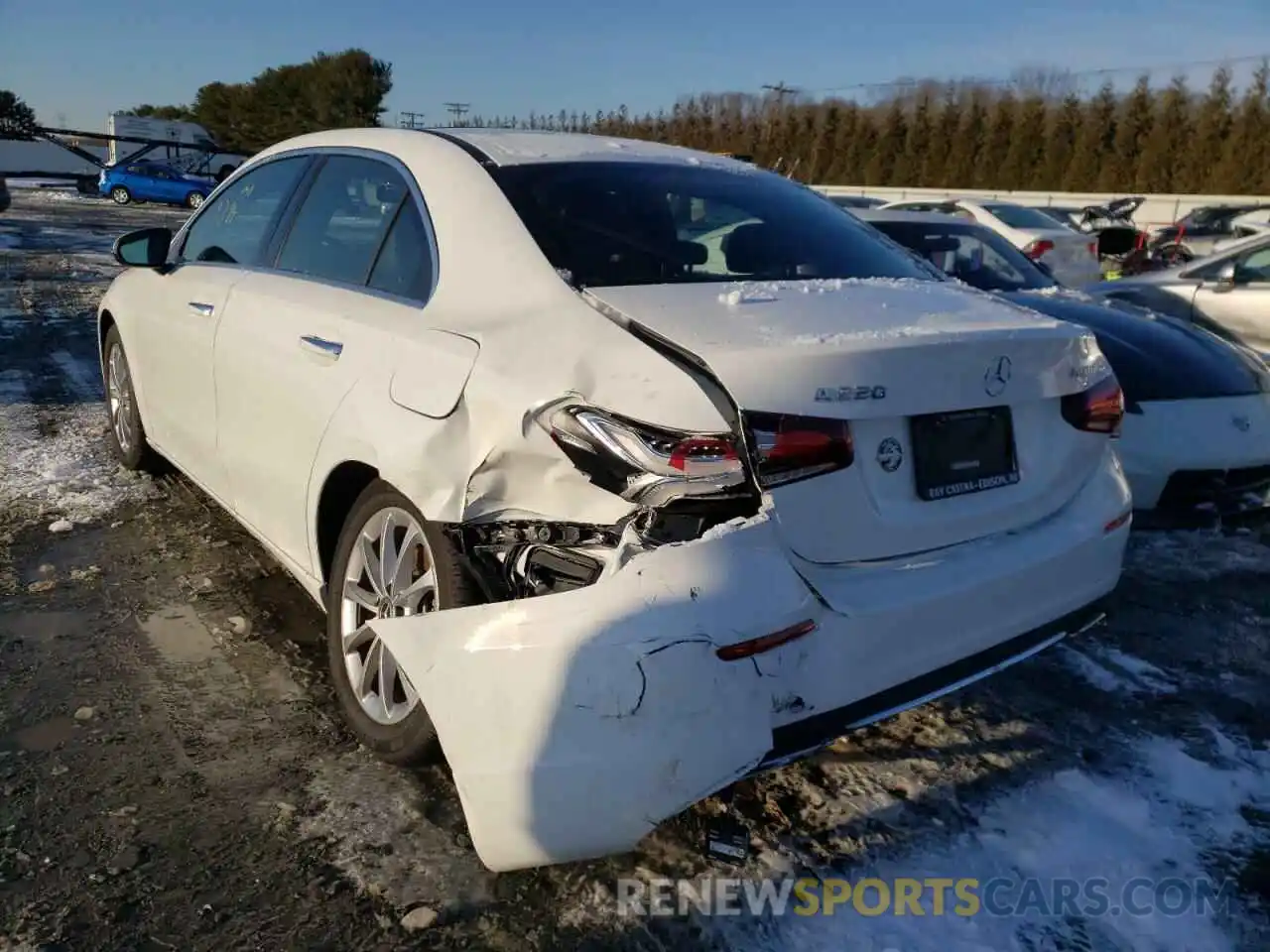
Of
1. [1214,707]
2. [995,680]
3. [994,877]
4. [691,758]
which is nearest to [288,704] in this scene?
[691,758]

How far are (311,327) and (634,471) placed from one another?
148 centimetres

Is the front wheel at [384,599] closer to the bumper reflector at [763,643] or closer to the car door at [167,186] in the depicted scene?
the bumper reflector at [763,643]

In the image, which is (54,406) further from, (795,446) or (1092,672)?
(1092,672)

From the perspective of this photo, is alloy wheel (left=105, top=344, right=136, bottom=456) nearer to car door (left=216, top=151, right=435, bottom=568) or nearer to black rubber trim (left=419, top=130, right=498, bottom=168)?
car door (left=216, top=151, right=435, bottom=568)

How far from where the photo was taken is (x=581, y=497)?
209 cm

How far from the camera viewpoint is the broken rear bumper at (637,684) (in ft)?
6.13

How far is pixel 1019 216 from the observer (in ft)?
42.4

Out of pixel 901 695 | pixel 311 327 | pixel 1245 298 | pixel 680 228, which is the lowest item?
pixel 901 695

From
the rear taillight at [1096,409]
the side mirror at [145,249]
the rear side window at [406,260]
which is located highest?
the rear side window at [406,260]

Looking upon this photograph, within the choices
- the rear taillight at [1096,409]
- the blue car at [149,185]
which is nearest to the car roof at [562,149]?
the rear taillight at [1096,409]

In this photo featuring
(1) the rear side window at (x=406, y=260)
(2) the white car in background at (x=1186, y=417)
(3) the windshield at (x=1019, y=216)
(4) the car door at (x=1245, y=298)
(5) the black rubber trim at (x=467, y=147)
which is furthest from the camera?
(3) the windshield at (x=1019, y=216)

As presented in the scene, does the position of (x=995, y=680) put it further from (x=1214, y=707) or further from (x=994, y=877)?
(x=994, y=877)

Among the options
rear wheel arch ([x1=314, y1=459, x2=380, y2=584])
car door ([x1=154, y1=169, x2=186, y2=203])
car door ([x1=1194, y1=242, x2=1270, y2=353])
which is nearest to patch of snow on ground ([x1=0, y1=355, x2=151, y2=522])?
rear wheel arch ([x1=314, y1=459, x2=380, y2=584])

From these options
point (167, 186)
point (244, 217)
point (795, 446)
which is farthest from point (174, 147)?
point (795, 446)
